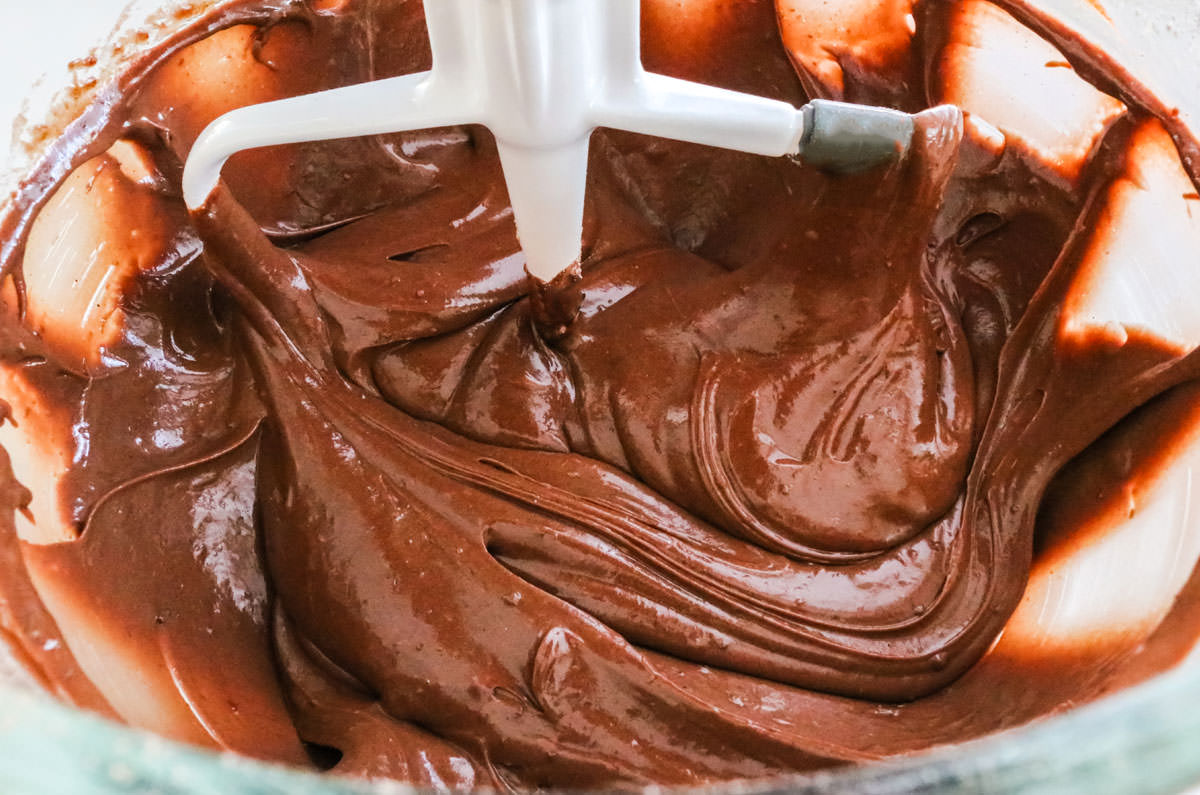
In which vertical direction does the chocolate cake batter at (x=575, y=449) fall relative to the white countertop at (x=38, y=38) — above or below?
below

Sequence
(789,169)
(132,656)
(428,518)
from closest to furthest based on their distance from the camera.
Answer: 1. (132,656)
2. (428,518)
3. (789,169)

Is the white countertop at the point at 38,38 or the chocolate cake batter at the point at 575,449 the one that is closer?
the chocolate cake batter at the point at 575,449

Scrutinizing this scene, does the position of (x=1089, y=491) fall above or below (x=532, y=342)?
below

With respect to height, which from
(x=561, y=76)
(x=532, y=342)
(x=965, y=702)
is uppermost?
(x=561, y=76)

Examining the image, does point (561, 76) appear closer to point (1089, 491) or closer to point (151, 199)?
point (151, 199)

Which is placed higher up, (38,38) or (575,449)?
(38,38)

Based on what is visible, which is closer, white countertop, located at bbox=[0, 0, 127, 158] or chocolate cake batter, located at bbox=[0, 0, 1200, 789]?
chocolate cake batter, located at bbox=[0, 0, 1200, 789]

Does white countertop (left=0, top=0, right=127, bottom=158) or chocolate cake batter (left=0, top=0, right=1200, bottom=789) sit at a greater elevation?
white countertop (left=0, top=0, right=127, bottom=158)

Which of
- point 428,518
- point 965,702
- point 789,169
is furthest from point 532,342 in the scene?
point 965,702
